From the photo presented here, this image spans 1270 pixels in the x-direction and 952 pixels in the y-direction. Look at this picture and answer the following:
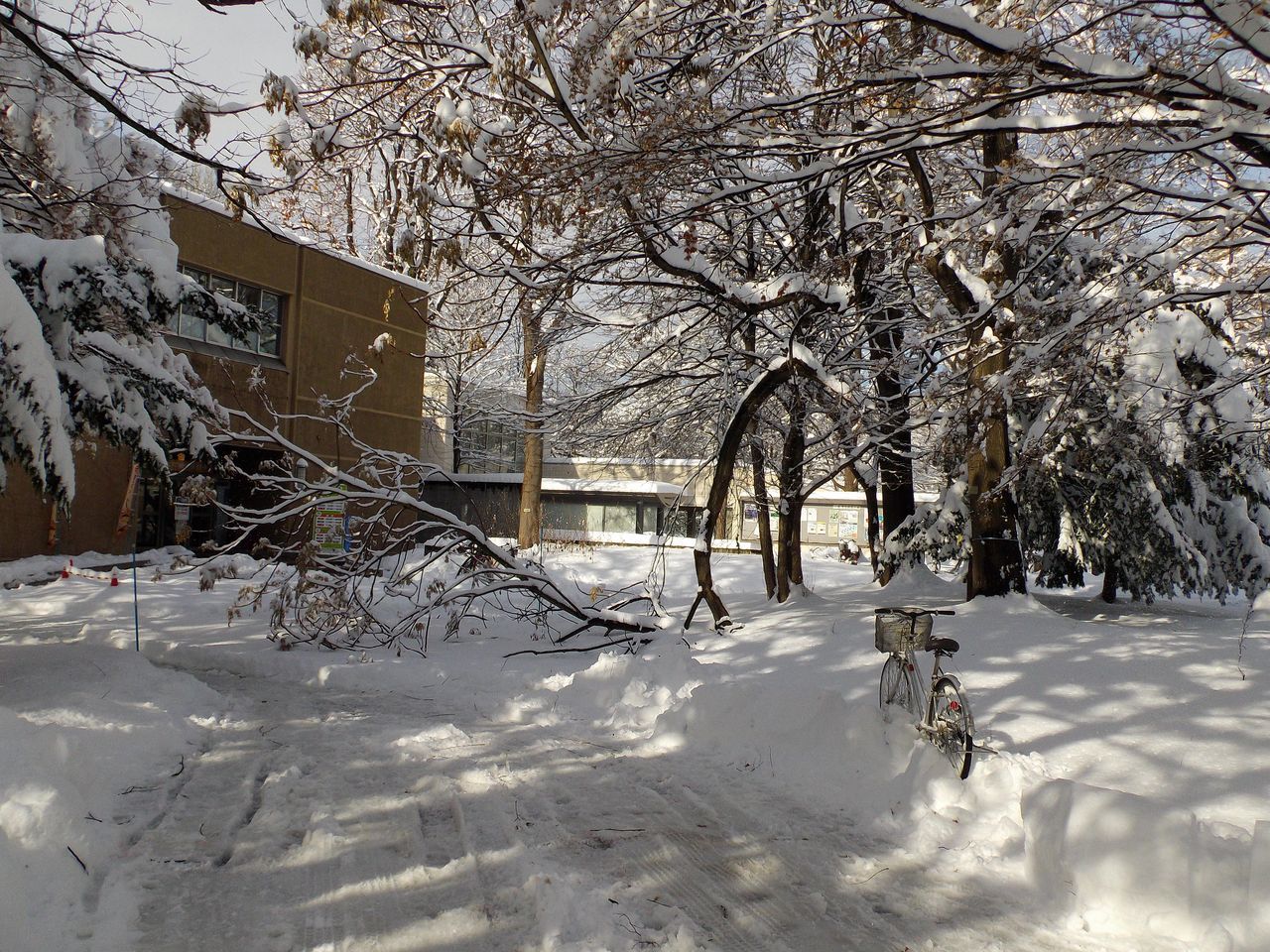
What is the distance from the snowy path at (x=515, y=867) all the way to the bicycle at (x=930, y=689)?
0.85 meters

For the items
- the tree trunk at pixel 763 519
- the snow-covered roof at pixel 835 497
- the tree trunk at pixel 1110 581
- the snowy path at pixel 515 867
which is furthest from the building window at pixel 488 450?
the snowy path at pixel 515 867

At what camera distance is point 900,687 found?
20.4ft

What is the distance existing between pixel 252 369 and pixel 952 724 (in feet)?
57.8

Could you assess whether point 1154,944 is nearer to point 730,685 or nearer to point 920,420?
point 730,685

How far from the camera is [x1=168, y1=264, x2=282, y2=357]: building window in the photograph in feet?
73.1

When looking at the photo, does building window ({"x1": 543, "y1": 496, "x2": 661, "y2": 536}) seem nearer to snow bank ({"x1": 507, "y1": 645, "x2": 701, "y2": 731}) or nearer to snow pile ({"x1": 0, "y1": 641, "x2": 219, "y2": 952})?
snow bank ({"x1": 507, "y1": 645, "x2": 701, "y2": 731})

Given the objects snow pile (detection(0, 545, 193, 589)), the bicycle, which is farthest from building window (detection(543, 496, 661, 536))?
the bicycle

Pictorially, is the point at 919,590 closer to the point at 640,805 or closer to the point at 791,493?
the point at 791,493

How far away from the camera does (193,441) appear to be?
8.88 meters

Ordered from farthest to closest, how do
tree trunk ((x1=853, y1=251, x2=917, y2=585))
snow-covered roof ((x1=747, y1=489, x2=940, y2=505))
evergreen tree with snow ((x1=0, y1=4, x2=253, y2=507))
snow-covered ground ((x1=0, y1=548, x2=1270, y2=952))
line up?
snow-covered roof ((x1=747, y1=489, x2=940, y2=505)) < tree trunk ((x1=853, y1=251, x2=917, y2=585)) < evergreen tree with snow ((x1=0, y1=4, x2=253, y2=507)) < snow-covered ground ((x1=0, y1=548, x2=1270, y2=952))

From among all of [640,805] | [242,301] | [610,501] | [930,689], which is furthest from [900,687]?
[610,501]

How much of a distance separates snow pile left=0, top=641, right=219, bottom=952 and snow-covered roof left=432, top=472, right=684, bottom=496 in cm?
2827

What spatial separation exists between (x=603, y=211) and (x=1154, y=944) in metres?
6.73

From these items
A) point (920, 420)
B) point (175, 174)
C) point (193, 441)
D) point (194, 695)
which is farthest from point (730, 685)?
point (175, 174)
